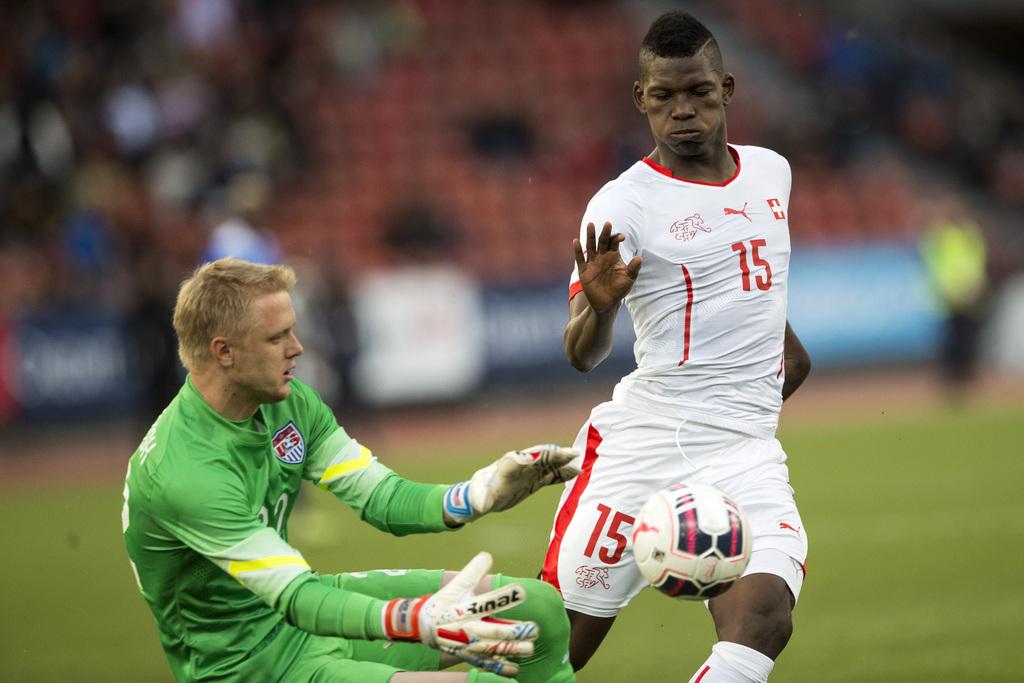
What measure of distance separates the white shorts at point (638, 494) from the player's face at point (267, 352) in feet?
4.33

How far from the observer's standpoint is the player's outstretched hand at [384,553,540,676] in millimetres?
4277

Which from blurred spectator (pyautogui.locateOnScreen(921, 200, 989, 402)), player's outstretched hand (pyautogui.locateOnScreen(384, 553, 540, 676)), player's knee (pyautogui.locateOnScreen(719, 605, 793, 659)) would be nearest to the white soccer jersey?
player's knee (pyautogui.locateOnScreen(719, 605, 793, 659))

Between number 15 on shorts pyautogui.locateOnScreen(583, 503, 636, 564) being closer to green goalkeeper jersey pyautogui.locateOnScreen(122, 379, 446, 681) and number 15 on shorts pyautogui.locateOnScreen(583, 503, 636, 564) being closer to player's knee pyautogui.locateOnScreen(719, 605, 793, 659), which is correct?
player's knee pyautogui.locateOnScreen(719, 605, 793, 659)

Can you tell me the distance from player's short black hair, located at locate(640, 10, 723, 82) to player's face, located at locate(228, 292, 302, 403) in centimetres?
179

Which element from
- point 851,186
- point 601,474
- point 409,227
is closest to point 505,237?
point 409,227

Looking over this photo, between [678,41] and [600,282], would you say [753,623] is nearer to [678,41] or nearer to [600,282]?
[600,282]

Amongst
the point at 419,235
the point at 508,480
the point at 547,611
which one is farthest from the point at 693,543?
the point at 419,235

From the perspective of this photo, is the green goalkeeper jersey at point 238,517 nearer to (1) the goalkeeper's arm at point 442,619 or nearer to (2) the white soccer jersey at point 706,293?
(1) the goalkeeper's arm at point 442,619

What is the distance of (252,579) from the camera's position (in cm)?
459

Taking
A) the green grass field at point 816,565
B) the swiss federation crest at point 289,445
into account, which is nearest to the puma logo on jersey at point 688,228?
the swiss federation crest at point 289,445

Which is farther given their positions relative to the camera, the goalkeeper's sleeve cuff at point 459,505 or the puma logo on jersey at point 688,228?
the puma logo on jersey at point 688,228

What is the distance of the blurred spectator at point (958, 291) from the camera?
66.2 ft

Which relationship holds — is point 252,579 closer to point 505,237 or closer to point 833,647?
point 833,647

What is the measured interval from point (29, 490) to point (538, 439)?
5972 mm
